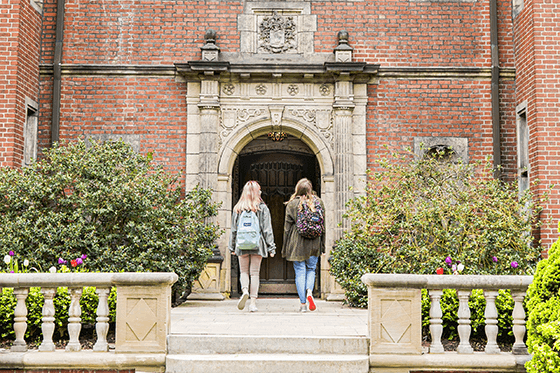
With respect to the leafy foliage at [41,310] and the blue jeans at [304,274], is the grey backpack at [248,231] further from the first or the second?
the leafy foliage at [41,310]

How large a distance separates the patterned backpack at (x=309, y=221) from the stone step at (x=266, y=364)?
234 cm

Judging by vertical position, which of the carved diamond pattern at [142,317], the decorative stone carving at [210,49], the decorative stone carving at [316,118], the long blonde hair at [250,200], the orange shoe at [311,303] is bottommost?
the orange shoe at [311,303]

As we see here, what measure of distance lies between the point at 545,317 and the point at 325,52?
6826mm

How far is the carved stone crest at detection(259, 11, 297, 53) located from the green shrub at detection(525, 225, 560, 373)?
6.66 m

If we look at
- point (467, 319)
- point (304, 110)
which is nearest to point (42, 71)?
point (304, 110)

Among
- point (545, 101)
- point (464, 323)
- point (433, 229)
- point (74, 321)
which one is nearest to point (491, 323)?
point (464, 323)

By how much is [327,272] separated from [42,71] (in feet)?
20.6

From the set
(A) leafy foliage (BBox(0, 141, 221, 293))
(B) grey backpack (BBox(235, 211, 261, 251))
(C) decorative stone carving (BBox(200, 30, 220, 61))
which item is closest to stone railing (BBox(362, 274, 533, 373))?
(B) grey backpack (BBox(235, 211, 261, 251))

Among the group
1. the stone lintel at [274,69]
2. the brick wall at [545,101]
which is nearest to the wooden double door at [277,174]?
the stone lintel at [274,69]

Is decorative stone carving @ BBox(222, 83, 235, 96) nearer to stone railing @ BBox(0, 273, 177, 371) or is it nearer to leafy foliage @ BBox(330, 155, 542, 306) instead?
leafy foliage @ BBox(330, 155, 542, 306)

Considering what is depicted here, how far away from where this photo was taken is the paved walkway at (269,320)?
598 centimetres

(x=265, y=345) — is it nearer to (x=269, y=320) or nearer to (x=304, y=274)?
(x=269, y=320)

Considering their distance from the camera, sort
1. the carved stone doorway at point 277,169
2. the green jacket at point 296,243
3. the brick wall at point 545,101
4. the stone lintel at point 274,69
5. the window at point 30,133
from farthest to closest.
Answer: the carved stone doorway at point 277,169
the stone lintel at point 274,69
the window at point 30,133
the brick wall at point 545,101
the green jacket at point 296,243

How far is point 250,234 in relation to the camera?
747 cm
